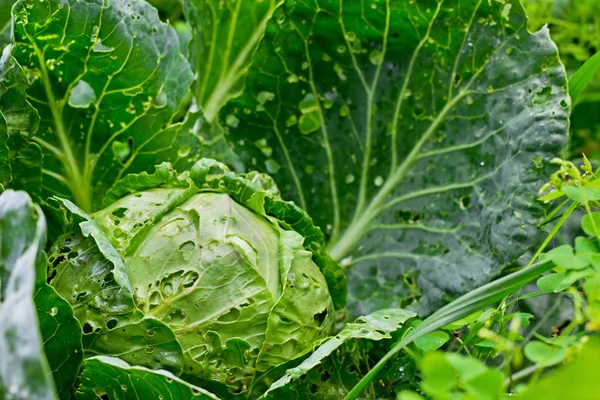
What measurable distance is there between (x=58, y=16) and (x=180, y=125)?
1.28ft

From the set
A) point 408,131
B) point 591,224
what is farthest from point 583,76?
point 591,224

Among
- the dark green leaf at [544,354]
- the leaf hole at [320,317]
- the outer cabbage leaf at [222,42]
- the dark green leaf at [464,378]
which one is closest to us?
the dark green leaf at [464,378]

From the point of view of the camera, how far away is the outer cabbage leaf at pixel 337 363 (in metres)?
1.28

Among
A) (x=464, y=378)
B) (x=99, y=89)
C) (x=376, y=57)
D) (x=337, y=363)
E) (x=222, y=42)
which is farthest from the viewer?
(x=222, y=42)

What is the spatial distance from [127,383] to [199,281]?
9.5 inches

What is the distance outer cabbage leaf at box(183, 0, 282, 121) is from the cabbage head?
58 cm

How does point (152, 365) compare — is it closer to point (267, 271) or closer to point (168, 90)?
point (267, 271)

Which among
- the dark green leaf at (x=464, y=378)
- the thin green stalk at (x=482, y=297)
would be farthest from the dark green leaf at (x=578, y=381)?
the thin green stalk at (x=482, y=297)

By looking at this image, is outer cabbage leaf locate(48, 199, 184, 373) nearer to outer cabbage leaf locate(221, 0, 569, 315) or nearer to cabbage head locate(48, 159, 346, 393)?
cabbage head locate(48, 159, 346, 393)

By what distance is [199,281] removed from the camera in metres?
1.37

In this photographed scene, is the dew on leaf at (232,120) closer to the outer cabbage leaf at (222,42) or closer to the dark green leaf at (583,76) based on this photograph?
the outer cabbage leaf at (222,42)

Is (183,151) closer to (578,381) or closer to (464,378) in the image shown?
(464,378)

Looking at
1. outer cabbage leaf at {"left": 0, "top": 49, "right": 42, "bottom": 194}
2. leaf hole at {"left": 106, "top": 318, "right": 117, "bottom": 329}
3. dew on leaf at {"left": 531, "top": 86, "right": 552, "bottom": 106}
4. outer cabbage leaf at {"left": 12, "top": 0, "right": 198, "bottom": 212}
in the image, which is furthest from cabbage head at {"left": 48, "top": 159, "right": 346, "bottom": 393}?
dew on leaf at {"left": 531, "top": 86, "right": 552, "bottom": 106}

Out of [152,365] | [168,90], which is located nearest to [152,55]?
[168,90]
